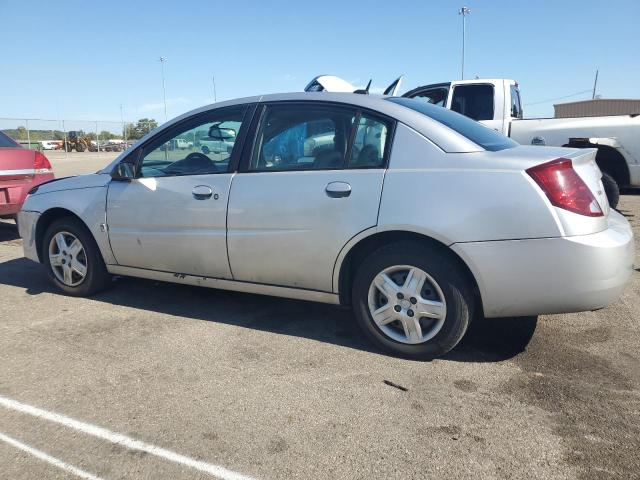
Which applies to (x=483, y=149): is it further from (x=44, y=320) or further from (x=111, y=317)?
(x=44, y=320)

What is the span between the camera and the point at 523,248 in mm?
2805

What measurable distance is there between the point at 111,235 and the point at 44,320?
0.83 m

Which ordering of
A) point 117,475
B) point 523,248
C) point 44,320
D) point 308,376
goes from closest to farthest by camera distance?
point 117,475
point 523,248
point 308,376
point 44,320

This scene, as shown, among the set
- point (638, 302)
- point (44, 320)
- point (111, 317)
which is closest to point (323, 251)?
point (111, 317)

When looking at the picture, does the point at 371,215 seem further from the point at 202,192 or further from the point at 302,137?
the point at 202,192

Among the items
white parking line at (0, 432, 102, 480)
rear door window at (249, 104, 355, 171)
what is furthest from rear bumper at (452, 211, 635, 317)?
white parking line at (0, 432, 102, 480)

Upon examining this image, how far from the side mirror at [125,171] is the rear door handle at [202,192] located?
0.67 meters

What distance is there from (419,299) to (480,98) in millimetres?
6401

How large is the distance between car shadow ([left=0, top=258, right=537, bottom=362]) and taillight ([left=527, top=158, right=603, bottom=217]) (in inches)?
41.2

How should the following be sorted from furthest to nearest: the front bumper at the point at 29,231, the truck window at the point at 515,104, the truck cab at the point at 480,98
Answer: the truck window at the point at 515,104 < the truck cab at the point at 480,98 < the front bumper at the point at 29,231

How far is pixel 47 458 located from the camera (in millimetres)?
2303

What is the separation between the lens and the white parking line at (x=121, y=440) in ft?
7.20

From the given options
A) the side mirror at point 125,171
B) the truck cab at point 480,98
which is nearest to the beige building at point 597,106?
the truck cab at point 480,98

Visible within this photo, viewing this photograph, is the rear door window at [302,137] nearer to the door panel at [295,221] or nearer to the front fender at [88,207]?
the door panel at [295,221]
